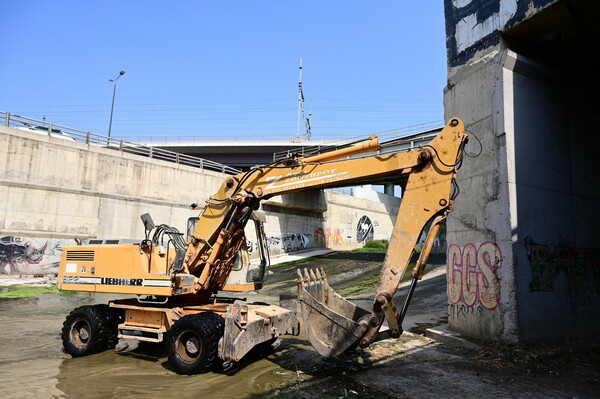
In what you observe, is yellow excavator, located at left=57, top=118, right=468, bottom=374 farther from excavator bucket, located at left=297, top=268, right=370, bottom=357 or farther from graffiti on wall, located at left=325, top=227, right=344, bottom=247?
graffiti on wall, located at left=325, top=227, right=344, bottom=247

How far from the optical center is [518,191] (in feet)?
31.6

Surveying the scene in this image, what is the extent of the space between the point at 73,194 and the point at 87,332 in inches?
730

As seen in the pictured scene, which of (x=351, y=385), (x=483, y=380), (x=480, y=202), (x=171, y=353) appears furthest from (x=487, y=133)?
(x=171, y=353)

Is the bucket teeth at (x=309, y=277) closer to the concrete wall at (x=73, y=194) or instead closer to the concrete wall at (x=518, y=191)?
the concrete wall at (x=518, y=191)

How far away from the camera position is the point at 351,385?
660cm

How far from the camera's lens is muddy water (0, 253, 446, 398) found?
6598 millimetres

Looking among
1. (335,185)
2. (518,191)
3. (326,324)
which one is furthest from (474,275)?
(326,324)

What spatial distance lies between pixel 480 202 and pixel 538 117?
2.68m

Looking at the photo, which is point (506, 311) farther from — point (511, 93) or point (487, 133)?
point (511, 93)

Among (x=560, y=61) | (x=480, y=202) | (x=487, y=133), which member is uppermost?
(x=560, y=61)

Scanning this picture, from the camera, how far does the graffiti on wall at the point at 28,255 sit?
22625mm

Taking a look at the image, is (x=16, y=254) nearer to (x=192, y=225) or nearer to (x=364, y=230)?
(x=192, y=225)

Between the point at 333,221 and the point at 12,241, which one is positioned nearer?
the point at 12,241

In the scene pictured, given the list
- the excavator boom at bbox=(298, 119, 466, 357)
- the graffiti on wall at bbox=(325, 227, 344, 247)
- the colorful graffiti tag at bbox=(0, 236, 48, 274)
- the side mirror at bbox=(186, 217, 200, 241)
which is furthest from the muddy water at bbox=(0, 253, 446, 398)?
the graffiti on wall at bbox=(325, 227, 344, 247)
